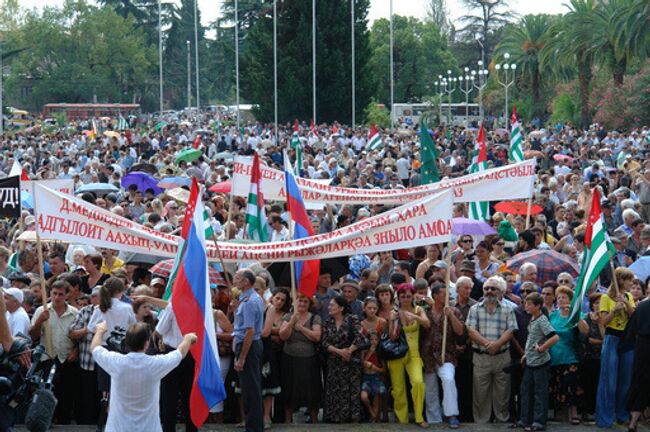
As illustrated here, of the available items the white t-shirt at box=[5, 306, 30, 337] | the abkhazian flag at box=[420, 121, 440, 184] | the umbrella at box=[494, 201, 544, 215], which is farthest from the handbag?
the abkhazian flag at box=[420, 121, 440, 184]

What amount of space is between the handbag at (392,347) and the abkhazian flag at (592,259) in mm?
1434

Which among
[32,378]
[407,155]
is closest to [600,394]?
[32,378]

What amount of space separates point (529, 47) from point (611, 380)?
206ft

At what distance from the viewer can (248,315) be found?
10641mm

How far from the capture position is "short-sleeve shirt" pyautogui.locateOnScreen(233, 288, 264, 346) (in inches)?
418

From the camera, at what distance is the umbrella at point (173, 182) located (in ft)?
77.1

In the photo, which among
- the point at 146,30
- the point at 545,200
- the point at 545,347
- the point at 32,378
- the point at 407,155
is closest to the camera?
the point at 32,378

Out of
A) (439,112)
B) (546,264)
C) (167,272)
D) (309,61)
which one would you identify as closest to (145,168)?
(546,264)

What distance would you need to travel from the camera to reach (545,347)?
1097 cm

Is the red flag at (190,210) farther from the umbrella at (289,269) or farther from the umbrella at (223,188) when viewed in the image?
the umbrella at (223,188)

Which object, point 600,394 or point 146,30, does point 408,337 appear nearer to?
point 600,394

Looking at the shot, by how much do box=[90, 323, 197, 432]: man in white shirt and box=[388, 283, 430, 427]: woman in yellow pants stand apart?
3150 mm

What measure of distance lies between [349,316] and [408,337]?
548 millimetres

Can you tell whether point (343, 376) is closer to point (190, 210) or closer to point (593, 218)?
point (190, 210)
